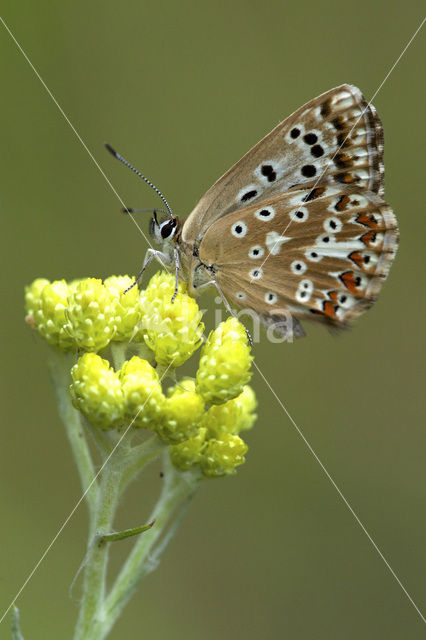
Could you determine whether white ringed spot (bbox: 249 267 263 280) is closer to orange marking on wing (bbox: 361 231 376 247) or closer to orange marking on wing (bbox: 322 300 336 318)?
orange marking on wing (bbox: 322 300 336 318)

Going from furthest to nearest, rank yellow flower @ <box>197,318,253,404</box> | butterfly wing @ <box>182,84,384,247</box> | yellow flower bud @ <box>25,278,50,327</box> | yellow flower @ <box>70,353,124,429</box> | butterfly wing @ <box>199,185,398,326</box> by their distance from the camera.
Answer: butterfly wing @ <box>199,185,398,326</box> → butterfly wing @ <box>182,84,384,247</box> → yellow flower bud @ <box>25,278,50,327</box> → yellow flower @ <box>197,318,253,404</box> → yellow flower @ <box>70,353,124,429</box>

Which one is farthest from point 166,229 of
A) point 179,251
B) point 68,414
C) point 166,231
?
point 68,414

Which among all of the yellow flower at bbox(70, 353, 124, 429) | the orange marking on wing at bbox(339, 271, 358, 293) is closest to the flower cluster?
the yellow flower at bbox(70, 353, 124, 429)

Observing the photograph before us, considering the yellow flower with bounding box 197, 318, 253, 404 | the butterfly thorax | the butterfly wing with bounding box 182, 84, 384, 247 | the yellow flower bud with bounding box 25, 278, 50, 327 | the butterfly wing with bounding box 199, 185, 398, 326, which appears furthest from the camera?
the butterfly thorax

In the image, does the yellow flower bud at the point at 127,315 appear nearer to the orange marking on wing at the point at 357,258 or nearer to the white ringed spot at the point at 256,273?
the white ringed spot at the point at 256,273

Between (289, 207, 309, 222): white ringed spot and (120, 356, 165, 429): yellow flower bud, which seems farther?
(289, 207, 309, 222): white ringed spot

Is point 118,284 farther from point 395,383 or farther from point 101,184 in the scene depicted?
point 395,383

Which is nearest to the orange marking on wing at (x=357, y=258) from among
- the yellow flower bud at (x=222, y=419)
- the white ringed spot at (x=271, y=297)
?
the white ringed spot at (x=271, y=297)

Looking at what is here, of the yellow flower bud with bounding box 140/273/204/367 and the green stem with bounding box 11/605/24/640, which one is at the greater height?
the yellow flower bud with bounding box 140/273/204/367

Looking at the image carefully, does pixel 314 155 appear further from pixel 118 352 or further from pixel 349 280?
pixel 118 352
